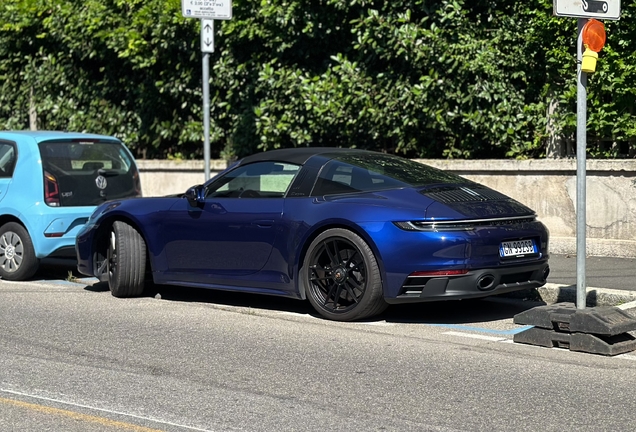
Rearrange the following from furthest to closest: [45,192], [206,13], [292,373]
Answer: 1. [206,13]
2. [45,192]
3. [292,373]

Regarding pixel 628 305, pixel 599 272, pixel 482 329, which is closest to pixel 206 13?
pixel 599 272

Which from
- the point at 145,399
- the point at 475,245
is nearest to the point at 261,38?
the point at 475,245

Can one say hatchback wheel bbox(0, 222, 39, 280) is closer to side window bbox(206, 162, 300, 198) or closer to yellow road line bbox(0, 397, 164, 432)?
side window bbox(206, 162, 300, 198)

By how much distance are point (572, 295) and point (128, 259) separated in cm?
407

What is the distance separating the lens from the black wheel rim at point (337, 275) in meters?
8.24

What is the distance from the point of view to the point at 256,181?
30.1 ft

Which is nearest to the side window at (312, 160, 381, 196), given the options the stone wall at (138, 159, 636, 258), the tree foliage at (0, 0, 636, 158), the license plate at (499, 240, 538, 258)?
the license plate at (499, 240, 538, 258)

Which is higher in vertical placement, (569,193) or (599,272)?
(569,193)

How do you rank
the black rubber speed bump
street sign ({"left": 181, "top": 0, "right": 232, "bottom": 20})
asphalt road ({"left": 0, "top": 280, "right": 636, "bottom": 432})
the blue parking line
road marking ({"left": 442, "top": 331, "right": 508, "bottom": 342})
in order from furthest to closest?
street sign ({"left": 181, "top": 0, "right": 232, "bottom": 20}) < the blue parking line < road marking ({"left": 442, "top": 331, "right": 508, "bottom": 342}) < the black rubber speed bump < asphalt road ({"left": 0, "top": 280, "right": 636, "bottom": 432})

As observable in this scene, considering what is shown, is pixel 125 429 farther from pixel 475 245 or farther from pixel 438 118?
pixel 438 118

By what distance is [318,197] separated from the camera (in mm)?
8617

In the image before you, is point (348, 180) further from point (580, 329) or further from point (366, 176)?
point (580, 329)

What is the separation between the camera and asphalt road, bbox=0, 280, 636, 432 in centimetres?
549

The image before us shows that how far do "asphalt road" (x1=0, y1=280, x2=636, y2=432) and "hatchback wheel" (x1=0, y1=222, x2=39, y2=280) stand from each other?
1906mm
